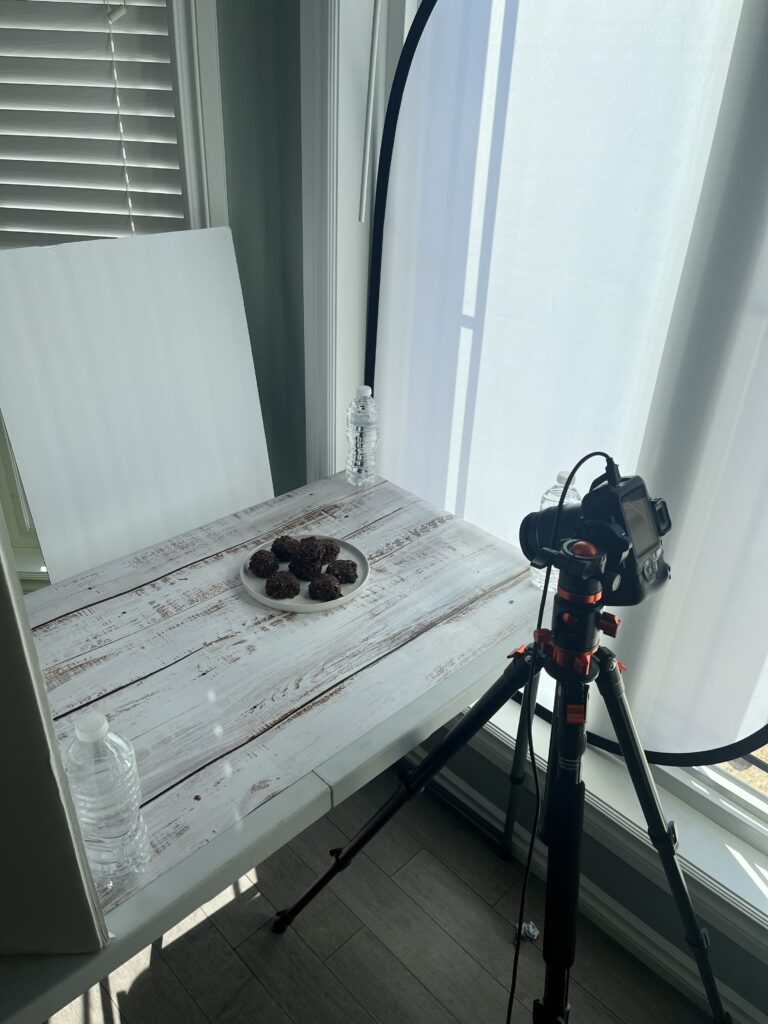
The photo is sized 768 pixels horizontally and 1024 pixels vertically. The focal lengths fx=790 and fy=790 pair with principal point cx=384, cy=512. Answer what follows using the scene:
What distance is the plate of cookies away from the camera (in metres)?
1.27

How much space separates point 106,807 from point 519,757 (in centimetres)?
71

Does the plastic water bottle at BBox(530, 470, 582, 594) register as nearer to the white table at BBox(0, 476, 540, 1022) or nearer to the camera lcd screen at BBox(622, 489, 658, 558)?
the white table at BBox(0, 476, 540, 1022)

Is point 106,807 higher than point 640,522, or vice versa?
point 640,522

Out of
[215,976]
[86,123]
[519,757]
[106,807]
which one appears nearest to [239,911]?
[215,976]

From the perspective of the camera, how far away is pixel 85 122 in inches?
62.1

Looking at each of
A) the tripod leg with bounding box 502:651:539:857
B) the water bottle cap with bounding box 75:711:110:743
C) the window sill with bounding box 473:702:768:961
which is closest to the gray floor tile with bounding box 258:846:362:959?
the tripod leg with bounding box 502:651:539:857

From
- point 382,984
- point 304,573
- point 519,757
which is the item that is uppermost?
point 304,573

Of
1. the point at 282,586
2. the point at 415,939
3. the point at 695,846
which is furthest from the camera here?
the point at 415,939

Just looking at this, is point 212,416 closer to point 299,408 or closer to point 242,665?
point 299,408

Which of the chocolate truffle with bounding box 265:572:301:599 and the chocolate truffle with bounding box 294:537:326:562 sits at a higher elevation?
the chocolate truffle with bounding box 294:537:326:562

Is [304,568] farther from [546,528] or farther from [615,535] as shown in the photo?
[615,535]

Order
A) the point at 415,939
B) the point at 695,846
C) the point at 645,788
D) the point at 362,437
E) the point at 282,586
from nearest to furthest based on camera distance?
the point at 645,788 < the point at 282,586 < the point at 695,846 < the point at 415,939 < the point at 362,437

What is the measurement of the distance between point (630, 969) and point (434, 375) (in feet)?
3.95

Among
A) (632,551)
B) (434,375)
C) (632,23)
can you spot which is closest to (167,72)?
(434,375)
